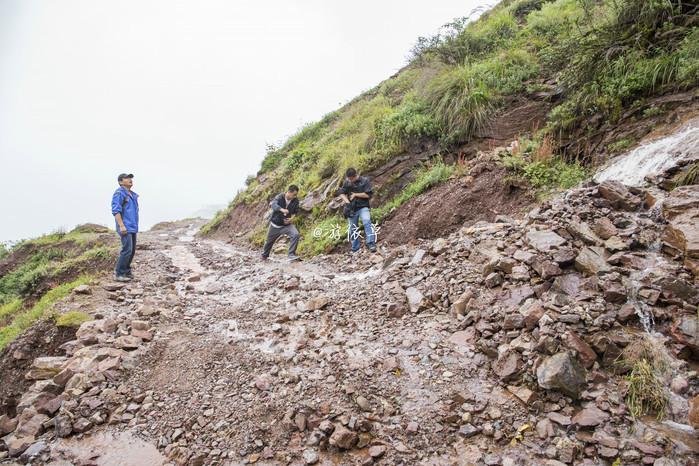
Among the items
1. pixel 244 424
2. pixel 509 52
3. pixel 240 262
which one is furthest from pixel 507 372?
pixel 509 52

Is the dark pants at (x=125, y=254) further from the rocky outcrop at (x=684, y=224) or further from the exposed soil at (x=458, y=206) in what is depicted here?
the rocky outcrop at (x=684, y=224)

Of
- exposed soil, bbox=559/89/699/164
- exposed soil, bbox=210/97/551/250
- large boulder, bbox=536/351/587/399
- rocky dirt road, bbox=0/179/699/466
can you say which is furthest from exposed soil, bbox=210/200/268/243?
large boulder, bbox=536/351/587/399

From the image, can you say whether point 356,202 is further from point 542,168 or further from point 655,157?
point 655,157

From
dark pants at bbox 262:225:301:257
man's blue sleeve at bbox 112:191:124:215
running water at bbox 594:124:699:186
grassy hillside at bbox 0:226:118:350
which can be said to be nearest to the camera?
running water at bbox 594:124:699:186

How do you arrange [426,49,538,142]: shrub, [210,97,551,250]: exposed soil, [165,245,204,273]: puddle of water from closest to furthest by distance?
[210,97,551,250]: exposed soil
[426,49,538,142]: shrub
[165,245,204,273]: puddle of water

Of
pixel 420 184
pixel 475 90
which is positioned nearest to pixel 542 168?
pixel 420 184

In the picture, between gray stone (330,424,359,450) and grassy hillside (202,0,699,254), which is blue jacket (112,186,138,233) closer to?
grassy hillside (202,0,699,254)

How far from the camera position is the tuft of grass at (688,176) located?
459cm

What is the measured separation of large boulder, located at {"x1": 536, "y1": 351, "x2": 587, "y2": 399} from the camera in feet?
9.90

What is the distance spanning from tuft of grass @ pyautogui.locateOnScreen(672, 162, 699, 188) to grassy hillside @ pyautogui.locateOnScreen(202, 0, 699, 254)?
5.53 feet

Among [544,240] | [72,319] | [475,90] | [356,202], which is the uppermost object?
[475,90]

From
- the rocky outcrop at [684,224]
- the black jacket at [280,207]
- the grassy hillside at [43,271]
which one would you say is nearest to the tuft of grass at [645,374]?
the rocky outcrop at [684,224]

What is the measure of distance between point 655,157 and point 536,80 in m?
4.67

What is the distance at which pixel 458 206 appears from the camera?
7.54 metres
